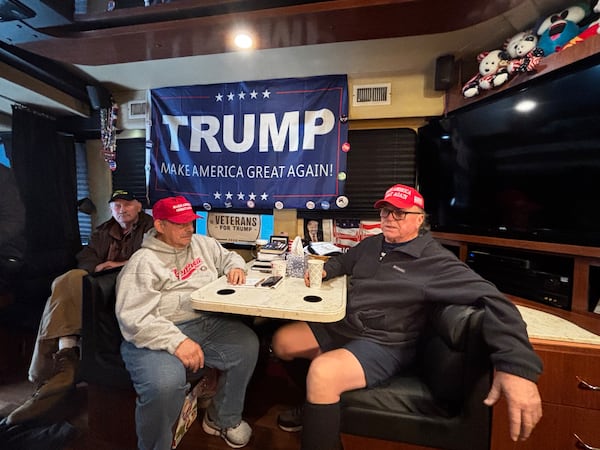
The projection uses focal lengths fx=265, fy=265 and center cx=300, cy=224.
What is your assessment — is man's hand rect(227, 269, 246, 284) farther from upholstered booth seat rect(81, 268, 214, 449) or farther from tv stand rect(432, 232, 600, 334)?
tv stand rect(432, 232, 600, 334)

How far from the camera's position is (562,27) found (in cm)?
137

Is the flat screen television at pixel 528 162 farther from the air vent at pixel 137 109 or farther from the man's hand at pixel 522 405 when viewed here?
the air vent at pixel 137 109

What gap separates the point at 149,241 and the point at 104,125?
209 cm

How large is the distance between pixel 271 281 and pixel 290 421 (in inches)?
31.2

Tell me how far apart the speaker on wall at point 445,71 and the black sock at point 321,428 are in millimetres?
2190

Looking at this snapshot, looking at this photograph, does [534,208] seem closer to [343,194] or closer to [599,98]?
[599,98]

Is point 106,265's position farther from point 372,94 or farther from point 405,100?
point 405,100

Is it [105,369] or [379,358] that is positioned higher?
[379,358]

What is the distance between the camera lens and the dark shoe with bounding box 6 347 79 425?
1.50 metres

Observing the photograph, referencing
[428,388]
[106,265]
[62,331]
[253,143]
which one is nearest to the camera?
[428,388]

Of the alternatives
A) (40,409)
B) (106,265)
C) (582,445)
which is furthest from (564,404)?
(106,265)

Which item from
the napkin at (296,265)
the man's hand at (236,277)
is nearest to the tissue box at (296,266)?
the napkin at (296,265)

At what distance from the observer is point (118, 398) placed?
1.33 metres

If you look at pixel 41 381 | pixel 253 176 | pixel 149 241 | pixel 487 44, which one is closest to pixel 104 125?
pixel 253 176
